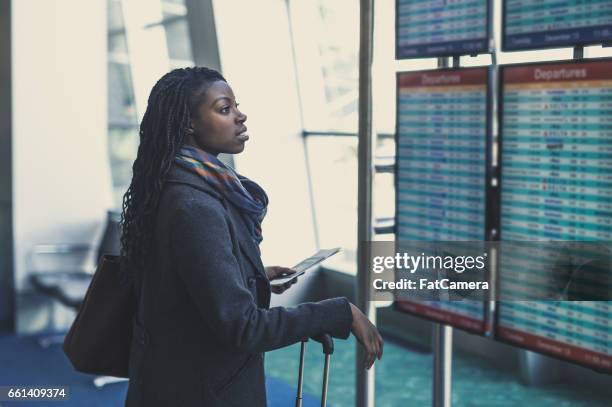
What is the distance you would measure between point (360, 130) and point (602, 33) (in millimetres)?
950

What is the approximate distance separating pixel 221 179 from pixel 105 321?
0.53 m

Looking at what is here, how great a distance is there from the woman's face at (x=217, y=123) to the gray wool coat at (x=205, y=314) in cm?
11

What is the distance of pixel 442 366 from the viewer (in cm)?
273

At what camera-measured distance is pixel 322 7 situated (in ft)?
20.3

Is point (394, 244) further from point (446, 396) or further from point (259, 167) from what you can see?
point (259, 167)

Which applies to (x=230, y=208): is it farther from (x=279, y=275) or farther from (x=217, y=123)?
(x=279, y=275)

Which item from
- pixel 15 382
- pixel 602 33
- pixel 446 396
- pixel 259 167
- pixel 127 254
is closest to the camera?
pixel 127 254

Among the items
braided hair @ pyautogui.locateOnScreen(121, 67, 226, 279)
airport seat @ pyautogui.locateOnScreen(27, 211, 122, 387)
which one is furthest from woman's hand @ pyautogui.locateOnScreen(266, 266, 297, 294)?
airport seat @ pyautogui.locateOnScreen(27, 211, 122, 387)

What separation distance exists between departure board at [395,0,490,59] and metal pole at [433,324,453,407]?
3.20 ft

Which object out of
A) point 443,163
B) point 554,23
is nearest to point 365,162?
point 443,163

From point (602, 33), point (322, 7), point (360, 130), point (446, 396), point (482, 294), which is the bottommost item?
point (446, 396)

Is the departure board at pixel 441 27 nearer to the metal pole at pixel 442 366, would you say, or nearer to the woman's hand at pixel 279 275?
the metal pole at pixel 442 366

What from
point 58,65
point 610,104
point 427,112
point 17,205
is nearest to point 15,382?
point 17,205

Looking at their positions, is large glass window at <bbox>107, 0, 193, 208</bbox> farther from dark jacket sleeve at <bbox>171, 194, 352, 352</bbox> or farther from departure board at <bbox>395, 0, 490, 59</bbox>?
dark jacket sleeve at <bbox>171, 194, 352, 352</bbox>
